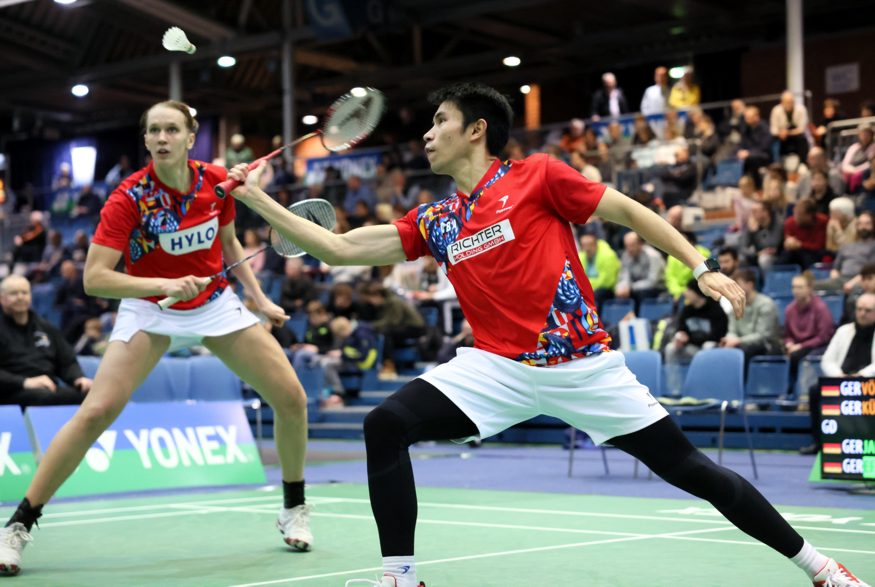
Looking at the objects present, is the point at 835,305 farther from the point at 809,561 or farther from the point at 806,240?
the point at 809,561

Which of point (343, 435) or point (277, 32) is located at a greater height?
point (277, 32)

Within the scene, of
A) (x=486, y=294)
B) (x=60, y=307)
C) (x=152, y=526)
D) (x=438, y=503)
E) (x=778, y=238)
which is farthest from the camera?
(x=60, y=307)

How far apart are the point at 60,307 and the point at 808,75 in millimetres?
15719

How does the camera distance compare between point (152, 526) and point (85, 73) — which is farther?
point (85, 73)

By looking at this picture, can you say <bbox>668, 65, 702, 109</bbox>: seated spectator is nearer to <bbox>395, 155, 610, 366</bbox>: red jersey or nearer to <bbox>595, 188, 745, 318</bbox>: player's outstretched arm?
<bbox>395, 155, 610, 366</bbox>: red jersey

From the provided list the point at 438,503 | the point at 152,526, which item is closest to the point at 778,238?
the point at 438,503

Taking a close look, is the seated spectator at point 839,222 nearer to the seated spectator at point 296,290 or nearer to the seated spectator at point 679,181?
the seated spectator at point 679,181

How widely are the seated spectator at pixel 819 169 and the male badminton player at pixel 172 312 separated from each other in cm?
1036

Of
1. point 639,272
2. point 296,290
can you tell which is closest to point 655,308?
point 639,272

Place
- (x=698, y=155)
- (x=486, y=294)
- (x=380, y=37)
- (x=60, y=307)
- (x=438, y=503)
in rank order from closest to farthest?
(x=486, y=294), (x=438, y=503), (x=698, y=155), (x=60, y=307), (x=380, y=37)

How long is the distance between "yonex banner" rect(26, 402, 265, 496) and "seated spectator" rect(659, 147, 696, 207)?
8758 mm

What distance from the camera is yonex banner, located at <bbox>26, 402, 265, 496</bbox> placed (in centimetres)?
922

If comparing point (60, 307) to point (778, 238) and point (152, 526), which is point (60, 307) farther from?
point (152, 526)

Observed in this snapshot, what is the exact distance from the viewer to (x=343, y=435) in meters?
16.0
